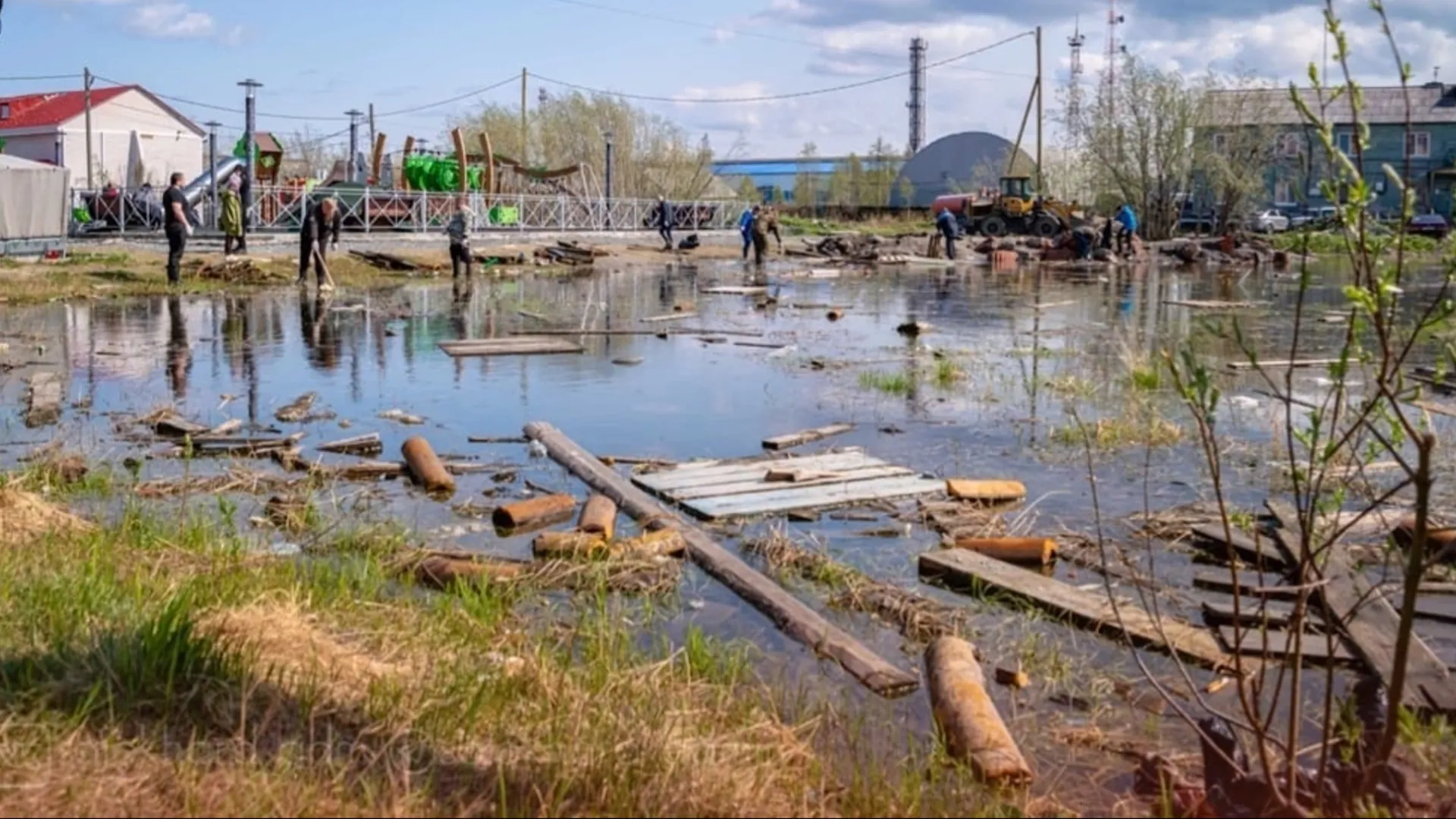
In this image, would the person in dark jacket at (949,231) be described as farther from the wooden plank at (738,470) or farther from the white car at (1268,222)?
the wooden plank at (738,470)

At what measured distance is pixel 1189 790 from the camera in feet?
12.4

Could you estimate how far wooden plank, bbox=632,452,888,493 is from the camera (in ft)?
25.9

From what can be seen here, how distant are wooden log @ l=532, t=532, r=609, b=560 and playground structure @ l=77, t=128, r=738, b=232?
22.6 metres

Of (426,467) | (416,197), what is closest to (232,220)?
(416,197)

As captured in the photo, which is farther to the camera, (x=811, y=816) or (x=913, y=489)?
(x=913, y=489)

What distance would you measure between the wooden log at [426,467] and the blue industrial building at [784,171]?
64513mm

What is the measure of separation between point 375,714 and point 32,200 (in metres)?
24.8

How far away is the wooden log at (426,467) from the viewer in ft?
25.7

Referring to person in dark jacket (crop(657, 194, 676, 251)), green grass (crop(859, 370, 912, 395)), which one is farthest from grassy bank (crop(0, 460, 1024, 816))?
person in dark jacket (crop(657, 194, 676, 251))

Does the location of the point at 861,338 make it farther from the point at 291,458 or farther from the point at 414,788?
the point at 414,788

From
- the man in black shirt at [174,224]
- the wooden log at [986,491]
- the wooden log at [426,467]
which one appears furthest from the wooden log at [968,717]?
the man in black shirt at [174,224]

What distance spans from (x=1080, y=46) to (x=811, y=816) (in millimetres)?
75687

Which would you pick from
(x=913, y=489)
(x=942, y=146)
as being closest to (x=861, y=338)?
(x=913, y=489)

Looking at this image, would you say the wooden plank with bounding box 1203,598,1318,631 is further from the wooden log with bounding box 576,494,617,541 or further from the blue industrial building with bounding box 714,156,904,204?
the blue industrial building with bounding box 714,156,904,204
